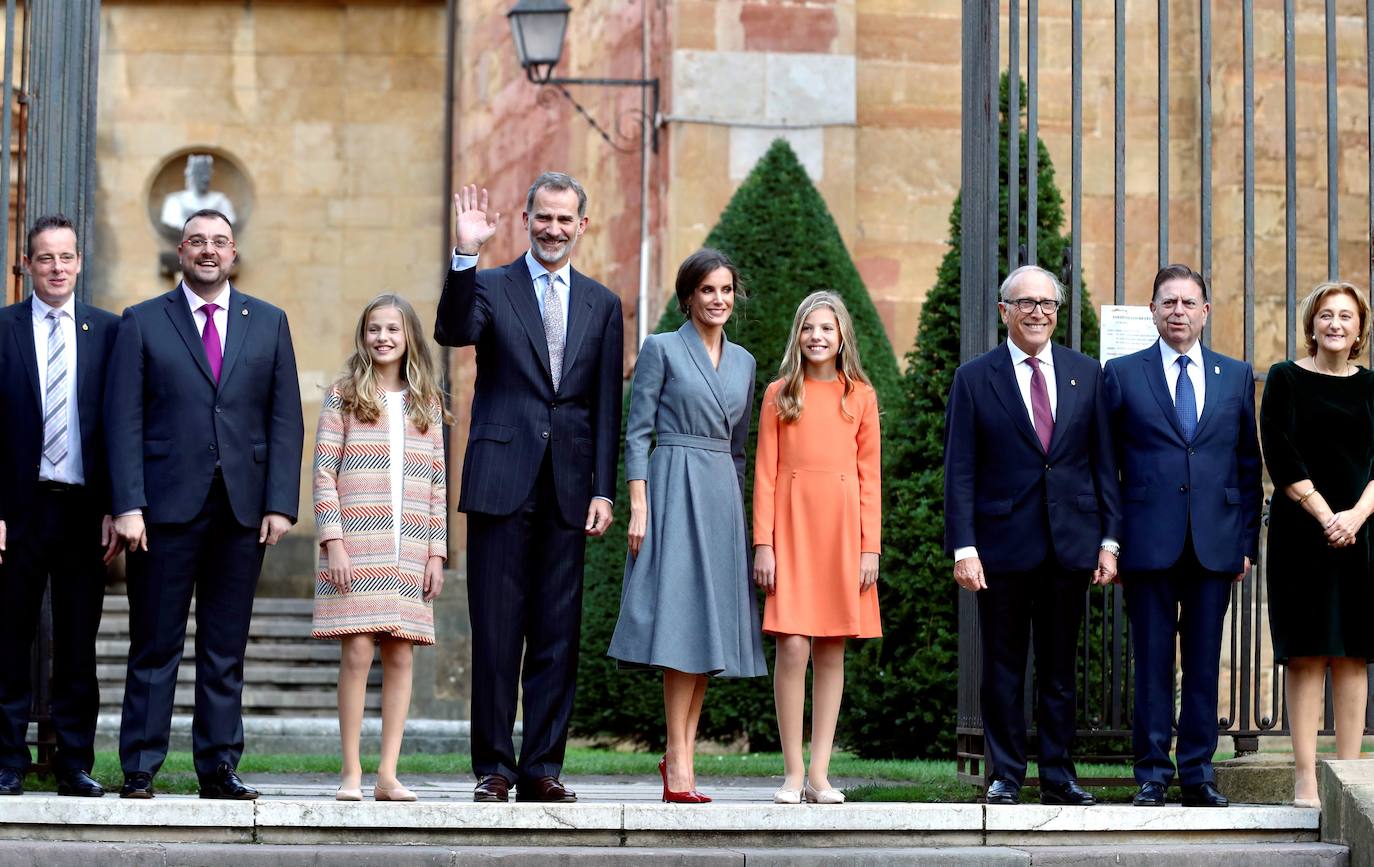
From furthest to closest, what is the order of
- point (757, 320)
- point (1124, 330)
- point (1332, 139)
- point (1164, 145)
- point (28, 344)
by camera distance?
1. point (757, 320)
2. point (1332, 139)
3. point (1164, 145)
4. point (1124, 330)
5. point (28, 344)

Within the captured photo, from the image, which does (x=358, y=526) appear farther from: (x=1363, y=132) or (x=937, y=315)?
(x=1363, y=132)

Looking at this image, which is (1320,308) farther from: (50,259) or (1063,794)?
(50,259)

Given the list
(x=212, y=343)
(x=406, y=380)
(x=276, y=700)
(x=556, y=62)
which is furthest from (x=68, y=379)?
(x=556, y=62)

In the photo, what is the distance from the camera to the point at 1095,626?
412 inches

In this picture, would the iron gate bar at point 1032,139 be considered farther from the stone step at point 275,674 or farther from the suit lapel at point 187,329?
the stone step at point 275,674

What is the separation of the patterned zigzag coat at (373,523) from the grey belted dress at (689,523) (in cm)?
67

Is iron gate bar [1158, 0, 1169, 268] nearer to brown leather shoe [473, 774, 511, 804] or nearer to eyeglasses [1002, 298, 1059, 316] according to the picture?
eyeglasses [1002, 298, 1059, 316]

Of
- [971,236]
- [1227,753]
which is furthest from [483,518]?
[1227,753]

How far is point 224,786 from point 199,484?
97 centimetres

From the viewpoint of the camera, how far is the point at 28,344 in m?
7.20

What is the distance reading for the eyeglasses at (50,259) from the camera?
7.22m

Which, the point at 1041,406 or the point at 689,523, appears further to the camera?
the point at 1041,406

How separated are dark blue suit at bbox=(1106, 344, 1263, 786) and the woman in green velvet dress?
12cm

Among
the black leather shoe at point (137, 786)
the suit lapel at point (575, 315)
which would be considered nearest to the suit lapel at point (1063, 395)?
the suit lapel at point (575, 315)
